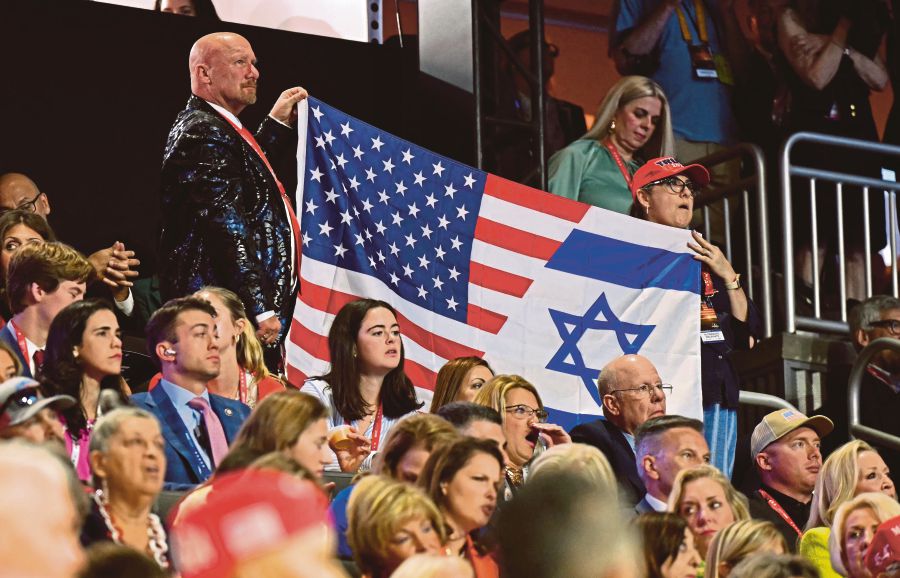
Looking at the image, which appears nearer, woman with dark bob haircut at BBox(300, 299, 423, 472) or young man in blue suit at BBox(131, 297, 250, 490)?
young man in blue suit at BBox(131, 297, 250, 490)

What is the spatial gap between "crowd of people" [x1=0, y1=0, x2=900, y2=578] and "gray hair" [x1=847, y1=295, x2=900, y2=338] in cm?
2

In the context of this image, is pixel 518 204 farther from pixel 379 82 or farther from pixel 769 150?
pixel 769 150

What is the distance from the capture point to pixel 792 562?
4.93m

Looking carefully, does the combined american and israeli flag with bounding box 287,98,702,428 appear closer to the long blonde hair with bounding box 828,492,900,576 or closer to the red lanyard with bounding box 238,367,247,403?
the red lanyard with bounding box 238,367,247,403

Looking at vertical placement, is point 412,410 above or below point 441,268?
below

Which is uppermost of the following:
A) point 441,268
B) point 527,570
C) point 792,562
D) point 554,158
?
point 554,158

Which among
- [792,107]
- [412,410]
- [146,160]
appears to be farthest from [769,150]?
[412,410]

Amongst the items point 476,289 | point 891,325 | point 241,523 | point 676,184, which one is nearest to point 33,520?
point 241,523

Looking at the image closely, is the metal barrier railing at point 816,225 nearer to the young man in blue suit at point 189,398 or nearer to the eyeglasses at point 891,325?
the eyeglasses at point 891,325

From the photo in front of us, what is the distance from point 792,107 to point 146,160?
12.8 feet

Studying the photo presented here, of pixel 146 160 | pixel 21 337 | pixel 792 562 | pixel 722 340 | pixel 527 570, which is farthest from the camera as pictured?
pixel 146 160

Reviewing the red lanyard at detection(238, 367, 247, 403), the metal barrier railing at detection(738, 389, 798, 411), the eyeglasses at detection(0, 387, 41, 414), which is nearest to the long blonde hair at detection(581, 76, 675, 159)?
the metal barrier railing at detection(738, 389, 798, 411)

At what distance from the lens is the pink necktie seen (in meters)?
5.52

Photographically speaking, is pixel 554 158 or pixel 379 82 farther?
pixel 379 82
